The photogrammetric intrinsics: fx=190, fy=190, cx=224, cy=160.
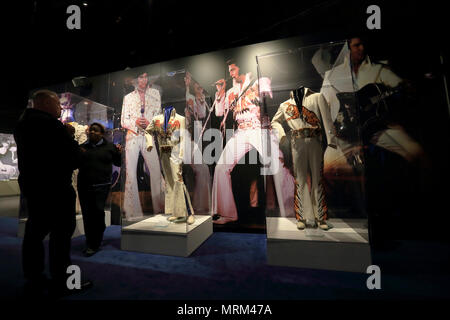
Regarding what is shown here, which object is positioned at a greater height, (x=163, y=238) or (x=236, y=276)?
(x=163, y=238)

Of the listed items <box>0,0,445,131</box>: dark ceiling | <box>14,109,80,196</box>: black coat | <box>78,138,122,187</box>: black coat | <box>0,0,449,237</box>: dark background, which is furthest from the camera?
<box>0,0,445,131</box>: dark ceiling

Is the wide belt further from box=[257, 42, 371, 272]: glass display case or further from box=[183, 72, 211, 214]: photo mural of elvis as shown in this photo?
box=[183, 72, 211, 214]: photo mural of elvis

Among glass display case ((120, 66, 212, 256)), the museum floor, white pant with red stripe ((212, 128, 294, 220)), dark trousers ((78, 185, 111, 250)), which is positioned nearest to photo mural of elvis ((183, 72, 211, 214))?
glass display case ((120, 66, 212, 256))

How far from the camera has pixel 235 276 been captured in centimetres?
197

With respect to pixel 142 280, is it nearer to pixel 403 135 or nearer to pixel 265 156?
pixel 265 156

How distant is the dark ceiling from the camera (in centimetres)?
296

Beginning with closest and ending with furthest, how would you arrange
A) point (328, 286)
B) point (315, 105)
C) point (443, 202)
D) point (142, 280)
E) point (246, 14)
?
point (328, 286)
point (142, 280)
point (315, 105)
point (443, 202)
point (246, 14)

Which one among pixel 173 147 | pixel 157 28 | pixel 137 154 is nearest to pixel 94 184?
pixel 137 154

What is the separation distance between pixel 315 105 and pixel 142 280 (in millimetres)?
2755

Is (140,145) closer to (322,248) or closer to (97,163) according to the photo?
(97,163)

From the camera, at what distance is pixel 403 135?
2822 millimetres

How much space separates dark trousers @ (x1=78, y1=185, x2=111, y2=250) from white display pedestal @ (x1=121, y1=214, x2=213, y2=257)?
353mm

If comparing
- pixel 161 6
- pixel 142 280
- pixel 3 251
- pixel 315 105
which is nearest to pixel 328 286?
pixel 142 280

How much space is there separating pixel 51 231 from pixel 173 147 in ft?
5.31
